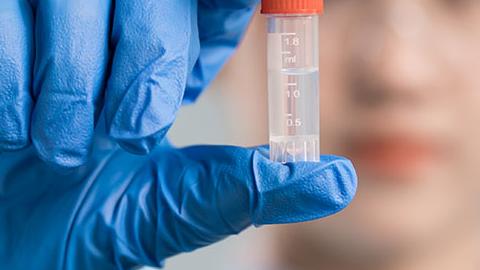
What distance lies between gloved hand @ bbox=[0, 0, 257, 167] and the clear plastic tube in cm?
10

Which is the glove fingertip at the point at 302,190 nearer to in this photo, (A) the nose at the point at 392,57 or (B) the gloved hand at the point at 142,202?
(B) the gloved hand at the point at 142,202

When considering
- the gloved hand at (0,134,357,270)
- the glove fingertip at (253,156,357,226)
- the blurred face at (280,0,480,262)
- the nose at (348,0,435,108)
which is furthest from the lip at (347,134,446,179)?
the glove fingertip at (253,156,357,226)

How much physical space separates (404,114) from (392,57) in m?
0.18

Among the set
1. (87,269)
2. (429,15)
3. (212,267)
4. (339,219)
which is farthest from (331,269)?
(87,269)

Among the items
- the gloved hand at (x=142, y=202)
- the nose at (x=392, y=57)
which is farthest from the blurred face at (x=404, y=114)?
the gloved hand at (x=142, y=202)

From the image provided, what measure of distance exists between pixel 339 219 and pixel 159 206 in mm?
1673

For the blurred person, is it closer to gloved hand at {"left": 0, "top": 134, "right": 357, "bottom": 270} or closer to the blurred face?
gloved hand at {"left": 0, "top": 134, "right": 357, "bottom": 270}

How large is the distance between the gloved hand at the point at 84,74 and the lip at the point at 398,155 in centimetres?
163

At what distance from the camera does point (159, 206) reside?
894 mm

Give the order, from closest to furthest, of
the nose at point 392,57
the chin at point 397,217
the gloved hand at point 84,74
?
1. the gloved hand at point 84,74
2. the nose at point 392,57
3. the chin at point 397,217

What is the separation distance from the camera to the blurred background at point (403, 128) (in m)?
2.26

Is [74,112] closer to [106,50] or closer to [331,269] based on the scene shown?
[106,50]

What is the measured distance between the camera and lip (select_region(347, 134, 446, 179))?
7.55ft

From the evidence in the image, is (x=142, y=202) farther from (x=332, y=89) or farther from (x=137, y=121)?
(x=332, y=89)
